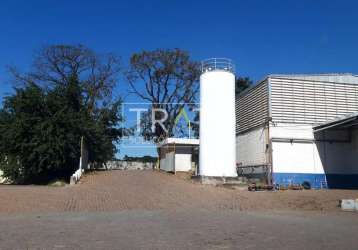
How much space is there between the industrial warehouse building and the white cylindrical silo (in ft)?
10.4

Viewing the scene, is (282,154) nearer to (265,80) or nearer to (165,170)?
(265,80)

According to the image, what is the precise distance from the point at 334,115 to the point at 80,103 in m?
20.3

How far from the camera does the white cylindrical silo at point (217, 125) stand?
3061cm

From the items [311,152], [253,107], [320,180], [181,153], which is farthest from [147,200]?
[253,107]

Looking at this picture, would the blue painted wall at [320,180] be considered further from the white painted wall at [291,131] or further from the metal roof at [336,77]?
the metal roof at [336,77]

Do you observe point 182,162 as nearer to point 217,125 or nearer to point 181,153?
point 181,153

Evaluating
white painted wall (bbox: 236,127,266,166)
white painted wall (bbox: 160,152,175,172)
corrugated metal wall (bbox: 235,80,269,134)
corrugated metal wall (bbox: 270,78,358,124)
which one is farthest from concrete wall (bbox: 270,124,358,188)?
white painted wall (bbox: 160,152,175,172)

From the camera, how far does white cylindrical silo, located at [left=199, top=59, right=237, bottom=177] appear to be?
30.6 m

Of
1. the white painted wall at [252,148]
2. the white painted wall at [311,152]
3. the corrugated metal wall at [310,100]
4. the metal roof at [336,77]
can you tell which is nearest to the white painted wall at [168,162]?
the white painted wall at [252,148]

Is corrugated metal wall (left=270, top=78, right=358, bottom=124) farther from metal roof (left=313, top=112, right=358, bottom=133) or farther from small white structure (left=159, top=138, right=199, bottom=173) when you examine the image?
small white structure (left=159, top=138, right=199, bottom=173)

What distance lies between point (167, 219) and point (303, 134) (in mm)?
20602

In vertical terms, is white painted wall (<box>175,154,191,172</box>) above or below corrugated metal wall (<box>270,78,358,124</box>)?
below

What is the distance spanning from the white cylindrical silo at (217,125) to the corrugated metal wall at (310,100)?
3.70m

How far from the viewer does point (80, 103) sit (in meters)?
37.2
